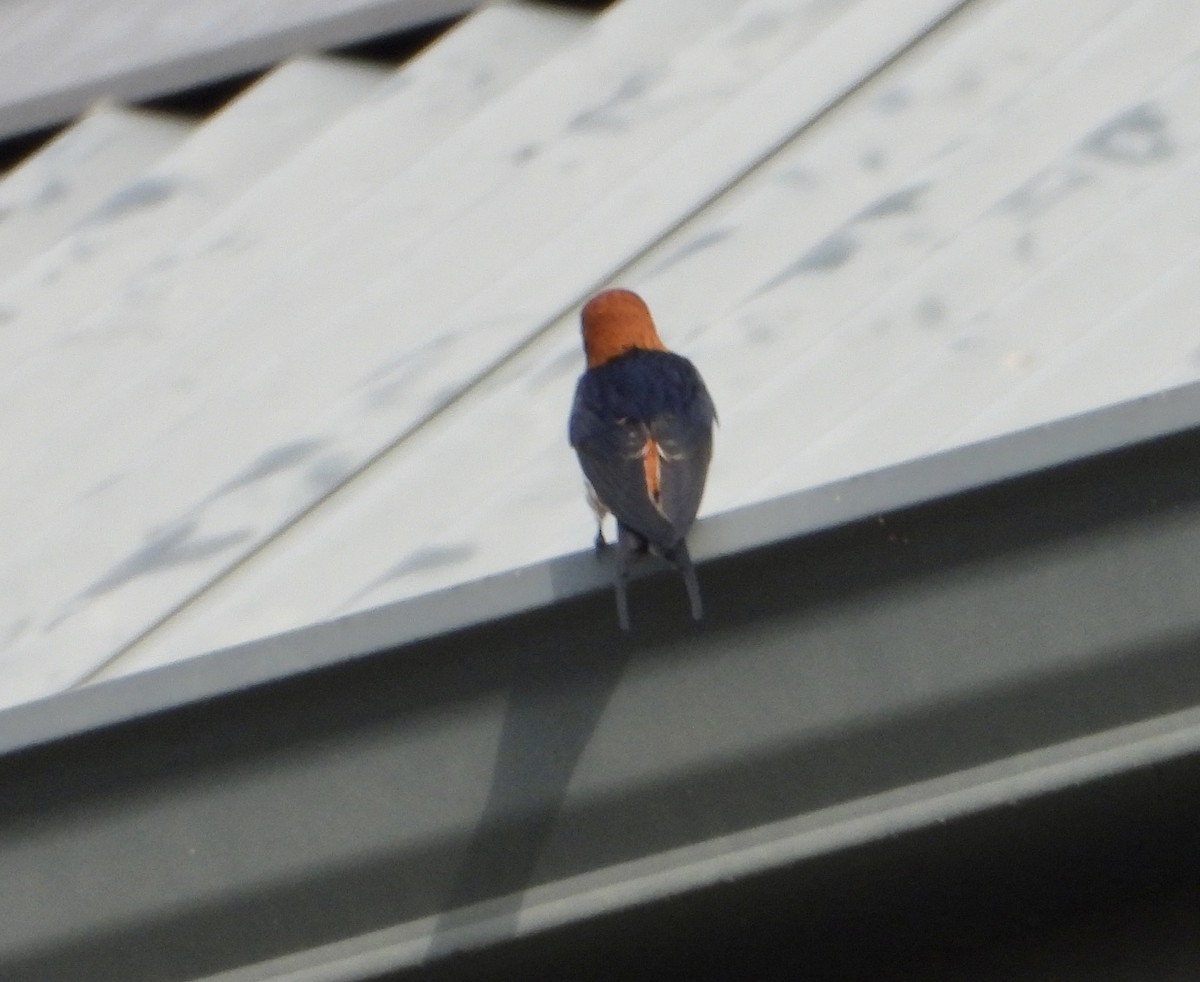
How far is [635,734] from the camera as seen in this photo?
290cm

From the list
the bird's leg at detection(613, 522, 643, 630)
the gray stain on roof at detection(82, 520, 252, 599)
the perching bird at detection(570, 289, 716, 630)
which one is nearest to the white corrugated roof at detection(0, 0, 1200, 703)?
the gray stain on roof at detection(82, 520, 252, 599)

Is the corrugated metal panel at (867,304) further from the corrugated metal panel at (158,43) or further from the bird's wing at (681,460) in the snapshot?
the corrugated metal panel at (158,43)

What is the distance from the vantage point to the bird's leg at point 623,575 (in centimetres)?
277

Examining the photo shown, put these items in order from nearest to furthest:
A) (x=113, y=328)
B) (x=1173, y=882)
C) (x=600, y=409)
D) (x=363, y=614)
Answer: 1. (x=363, y=614)
2. (x=1173, y=882)
3. (x=600, y=409)
4. (x=113, y=328)

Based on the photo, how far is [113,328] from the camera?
4641 millimetres

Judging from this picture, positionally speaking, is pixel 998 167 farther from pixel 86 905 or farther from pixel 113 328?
pixel 86 905

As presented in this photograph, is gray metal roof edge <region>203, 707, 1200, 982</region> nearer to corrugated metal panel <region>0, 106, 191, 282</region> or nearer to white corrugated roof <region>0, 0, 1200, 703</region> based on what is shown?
white corrugated roof <region>0, 0, 1200, 703</region>

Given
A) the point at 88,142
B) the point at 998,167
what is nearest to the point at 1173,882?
the point at 998,167

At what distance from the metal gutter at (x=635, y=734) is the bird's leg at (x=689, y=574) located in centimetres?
3

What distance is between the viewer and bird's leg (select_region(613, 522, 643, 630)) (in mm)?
2766

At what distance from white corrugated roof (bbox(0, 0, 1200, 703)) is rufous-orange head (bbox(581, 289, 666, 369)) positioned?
0.19m

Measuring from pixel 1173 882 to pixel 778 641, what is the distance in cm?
96

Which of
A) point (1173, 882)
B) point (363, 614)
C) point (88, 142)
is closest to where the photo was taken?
point (363, 614)

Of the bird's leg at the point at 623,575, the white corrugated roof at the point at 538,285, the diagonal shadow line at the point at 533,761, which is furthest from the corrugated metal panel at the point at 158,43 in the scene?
the diagonal shadow line at the point at 533,761
